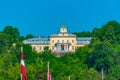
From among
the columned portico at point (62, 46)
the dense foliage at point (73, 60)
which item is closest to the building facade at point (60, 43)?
the columned portico at point (62, 46)

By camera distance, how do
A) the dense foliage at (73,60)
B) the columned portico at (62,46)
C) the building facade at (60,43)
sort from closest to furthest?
1. the dense foliage at (73,60)
2. the columned portico at (62,46)
3. the building facade at (60,43)

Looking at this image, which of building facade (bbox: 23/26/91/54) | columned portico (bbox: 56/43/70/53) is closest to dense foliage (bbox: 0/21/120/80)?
building facade (bbox: 23/26/91/54)

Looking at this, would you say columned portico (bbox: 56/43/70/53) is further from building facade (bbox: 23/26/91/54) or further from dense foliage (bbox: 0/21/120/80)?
dense foliage (bbox: 0/21/120/80)

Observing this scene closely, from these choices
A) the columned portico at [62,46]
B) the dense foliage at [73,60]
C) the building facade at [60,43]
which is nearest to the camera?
the dense foliage at [73,60]

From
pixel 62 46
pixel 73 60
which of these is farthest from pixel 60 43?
pixel 73 60

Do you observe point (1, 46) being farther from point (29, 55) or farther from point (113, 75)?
point (113, 75)

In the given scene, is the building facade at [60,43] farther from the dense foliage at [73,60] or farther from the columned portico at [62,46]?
→ the dense foliage at [73,60]

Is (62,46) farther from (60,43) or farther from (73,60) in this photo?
(73,60)

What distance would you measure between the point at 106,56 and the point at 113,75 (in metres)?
17.5

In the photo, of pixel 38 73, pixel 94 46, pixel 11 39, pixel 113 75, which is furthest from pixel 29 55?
pixel 38 73

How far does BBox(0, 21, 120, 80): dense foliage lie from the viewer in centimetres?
5900

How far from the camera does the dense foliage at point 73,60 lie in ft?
194

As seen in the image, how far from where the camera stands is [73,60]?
86312mm

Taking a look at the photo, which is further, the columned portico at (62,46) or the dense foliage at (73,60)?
the columned portico at (62,46)
